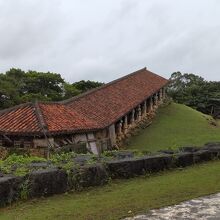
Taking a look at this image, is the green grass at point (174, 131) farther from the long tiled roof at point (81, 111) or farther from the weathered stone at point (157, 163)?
the weathered stone at point (157, 163)

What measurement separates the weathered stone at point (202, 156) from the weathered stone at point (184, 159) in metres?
0.22

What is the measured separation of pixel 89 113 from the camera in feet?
75.5

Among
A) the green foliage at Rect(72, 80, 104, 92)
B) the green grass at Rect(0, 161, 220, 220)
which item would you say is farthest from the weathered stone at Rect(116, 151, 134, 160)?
the green foliage at Rect(72, 80, 104, 92)

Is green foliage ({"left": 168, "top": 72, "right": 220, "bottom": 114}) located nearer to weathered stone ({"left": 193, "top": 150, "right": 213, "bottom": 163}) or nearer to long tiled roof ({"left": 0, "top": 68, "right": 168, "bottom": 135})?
long tiled roof ({"left": 0, "top": 68, "right": 168, "bottom": 135})

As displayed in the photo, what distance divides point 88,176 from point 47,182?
1046 mm

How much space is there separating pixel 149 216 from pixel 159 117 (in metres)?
28.4

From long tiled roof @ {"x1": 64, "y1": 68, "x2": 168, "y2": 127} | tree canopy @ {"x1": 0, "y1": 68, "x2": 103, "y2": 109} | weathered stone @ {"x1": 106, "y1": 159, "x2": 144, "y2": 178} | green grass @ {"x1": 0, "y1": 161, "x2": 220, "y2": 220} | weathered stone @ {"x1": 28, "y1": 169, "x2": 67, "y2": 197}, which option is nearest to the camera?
green grass @ {"x1": 0, "y1": 161, "x2": 220, "y2": 220}

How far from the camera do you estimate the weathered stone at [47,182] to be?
839cm

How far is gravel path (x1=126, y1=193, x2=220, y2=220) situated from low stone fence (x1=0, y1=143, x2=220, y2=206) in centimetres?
238

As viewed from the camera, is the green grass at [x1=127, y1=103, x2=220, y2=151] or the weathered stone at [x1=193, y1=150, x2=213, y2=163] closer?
the weathered stone at [x1=193, y1=150, x2=213, y2=163]

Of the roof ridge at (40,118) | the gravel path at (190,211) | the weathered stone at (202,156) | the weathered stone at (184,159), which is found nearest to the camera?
the gravel path at (190,211)

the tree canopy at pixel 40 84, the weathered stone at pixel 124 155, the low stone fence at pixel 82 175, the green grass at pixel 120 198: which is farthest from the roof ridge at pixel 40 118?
the tree canopy at pixel 40 84

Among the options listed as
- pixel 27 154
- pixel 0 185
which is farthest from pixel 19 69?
pixel 0 185

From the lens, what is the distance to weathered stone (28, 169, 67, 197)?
8.39m
